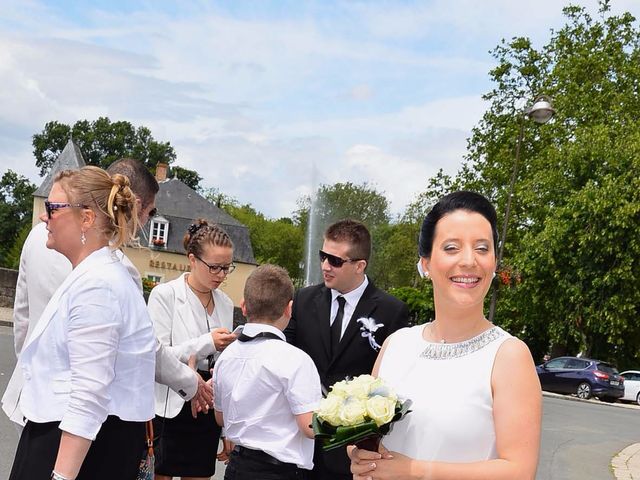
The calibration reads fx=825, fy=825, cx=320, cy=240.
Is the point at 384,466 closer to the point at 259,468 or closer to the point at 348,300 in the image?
the point at 259,468

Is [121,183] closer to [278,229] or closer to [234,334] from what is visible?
[234,334]

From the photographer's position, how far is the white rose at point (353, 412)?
2738 mm

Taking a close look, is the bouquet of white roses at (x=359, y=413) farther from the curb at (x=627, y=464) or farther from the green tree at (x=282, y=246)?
the green tree at (x=282, y=246)

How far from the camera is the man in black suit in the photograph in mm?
4891

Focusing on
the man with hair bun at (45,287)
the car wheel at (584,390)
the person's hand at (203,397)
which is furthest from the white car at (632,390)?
the man with hair bun at (45,287)

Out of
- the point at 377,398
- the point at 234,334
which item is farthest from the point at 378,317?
the point at 377,398

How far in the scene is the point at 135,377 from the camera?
11.2 feet

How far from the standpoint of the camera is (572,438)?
50.4 feet

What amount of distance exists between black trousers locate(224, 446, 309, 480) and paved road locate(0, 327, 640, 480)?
3.99 meters

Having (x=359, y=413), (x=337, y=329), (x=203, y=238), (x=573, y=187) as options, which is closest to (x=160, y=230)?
(x=573, y=187)

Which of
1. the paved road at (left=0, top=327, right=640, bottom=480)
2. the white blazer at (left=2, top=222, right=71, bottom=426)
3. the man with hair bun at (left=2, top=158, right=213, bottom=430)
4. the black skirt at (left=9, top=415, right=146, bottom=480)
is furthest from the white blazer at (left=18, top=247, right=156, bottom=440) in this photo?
the paved road at (left=0, top=327, right=640, bottom=480)

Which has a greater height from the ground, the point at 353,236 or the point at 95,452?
the point at 353,236

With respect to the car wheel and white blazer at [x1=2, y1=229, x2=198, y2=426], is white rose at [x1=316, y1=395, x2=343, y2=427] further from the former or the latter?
the car wheel

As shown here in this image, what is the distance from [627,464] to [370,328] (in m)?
9.44
